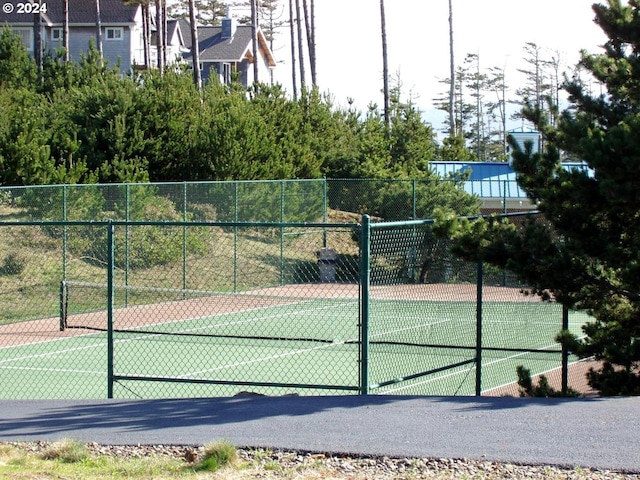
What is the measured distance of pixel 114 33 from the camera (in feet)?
219

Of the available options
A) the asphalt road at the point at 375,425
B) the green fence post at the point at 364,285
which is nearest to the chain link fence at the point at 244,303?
the green fence post at the point at 364,285

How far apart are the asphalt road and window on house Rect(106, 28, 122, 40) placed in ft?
195

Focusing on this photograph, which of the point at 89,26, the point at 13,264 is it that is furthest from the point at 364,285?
the point at 89,26

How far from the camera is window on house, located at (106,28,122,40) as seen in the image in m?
66.7

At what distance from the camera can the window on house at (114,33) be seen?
66688 millimetres

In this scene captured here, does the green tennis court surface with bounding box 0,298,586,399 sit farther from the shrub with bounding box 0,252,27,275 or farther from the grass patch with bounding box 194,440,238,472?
the grass patch with bounding box 194,440,238,472

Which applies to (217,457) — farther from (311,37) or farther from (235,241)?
(311,37)

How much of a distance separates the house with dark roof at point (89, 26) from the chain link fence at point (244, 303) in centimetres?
3806

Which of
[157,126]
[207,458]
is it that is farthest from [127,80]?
[207,458]

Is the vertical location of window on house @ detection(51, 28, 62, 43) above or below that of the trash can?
above

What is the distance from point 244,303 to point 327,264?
3.90 m

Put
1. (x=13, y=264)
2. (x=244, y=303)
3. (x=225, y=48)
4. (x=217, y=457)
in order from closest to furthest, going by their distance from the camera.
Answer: (x=217, y=457)
(x=13, y=264)
(x=244, y=303)
(x=225, y=48)

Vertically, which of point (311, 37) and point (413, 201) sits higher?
point (311, 37)

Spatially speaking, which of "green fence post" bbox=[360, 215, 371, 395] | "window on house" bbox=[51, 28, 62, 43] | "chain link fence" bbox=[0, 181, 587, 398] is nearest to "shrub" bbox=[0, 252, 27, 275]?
"chain link fence" bbox=[0, 181, 587, 398]
